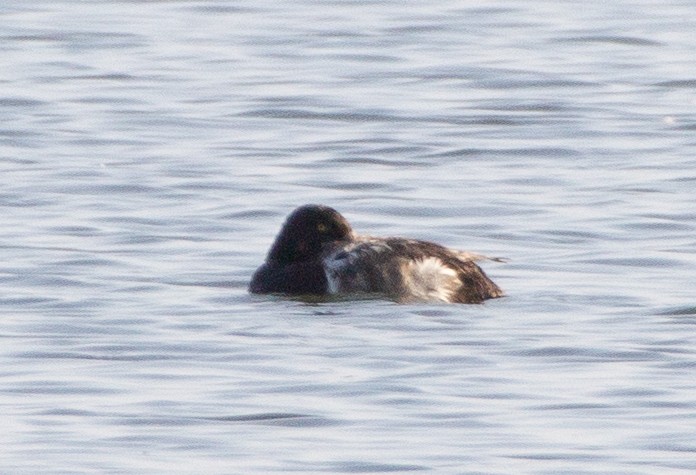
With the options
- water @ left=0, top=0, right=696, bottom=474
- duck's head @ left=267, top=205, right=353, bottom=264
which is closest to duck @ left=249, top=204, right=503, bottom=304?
duck's head @ left=267, top=205, right=353, bottom=264

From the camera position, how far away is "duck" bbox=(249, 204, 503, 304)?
41.4ft

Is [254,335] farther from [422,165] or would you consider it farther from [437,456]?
[422,165]

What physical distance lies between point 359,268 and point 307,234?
1.47ft

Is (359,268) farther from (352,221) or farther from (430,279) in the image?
(352,221)

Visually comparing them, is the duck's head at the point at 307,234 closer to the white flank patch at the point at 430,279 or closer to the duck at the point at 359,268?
the duck at the point at 359,268

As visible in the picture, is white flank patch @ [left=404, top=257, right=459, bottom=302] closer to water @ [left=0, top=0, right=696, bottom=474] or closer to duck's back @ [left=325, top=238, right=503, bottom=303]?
duck's back @ [left=325, top=238, right=503, bottom=303]

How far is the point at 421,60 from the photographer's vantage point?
2266 cm

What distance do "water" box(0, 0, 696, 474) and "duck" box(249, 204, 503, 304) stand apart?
7.3 inches

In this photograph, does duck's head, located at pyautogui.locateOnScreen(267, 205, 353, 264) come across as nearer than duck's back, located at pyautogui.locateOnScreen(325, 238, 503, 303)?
No

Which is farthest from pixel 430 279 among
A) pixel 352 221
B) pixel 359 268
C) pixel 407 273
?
pixel 352 221

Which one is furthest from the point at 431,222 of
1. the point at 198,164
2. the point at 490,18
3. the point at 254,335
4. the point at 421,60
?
the point at 490,18

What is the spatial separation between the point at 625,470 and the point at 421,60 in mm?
14052

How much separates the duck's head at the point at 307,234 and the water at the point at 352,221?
41 cm

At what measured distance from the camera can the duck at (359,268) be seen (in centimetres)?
1262
